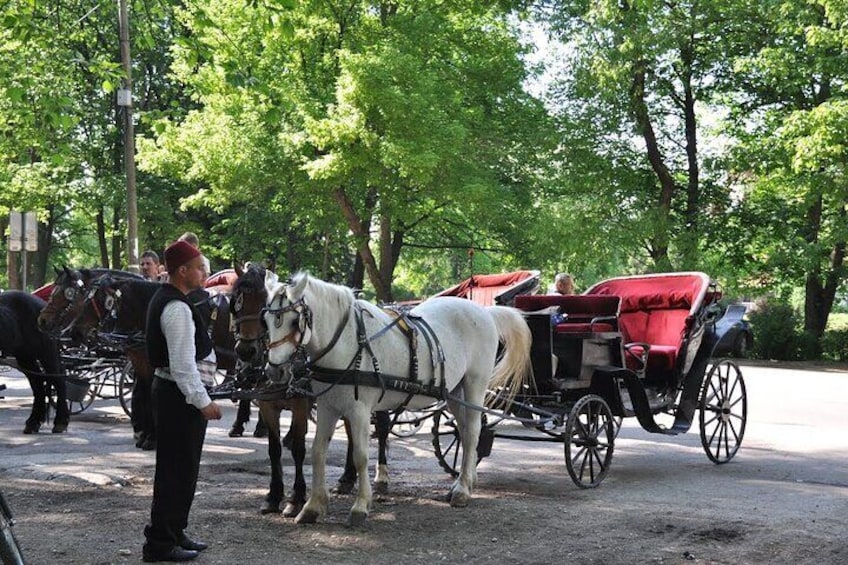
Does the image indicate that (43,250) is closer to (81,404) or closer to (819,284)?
(81,404)

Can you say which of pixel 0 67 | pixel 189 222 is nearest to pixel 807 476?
pixel 0 67

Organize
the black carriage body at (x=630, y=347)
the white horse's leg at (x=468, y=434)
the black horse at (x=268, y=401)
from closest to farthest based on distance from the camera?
the black horse at (x=268, y=401) < the white horse's leg at (x=468, y=434) < the black carriage body at (x=630, y=347)

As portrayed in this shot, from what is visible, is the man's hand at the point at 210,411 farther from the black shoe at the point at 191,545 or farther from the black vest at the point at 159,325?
the black shoe at the point at 191,545

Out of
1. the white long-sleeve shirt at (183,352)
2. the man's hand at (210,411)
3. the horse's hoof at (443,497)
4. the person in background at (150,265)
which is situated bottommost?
the horse's hoof at (443,497)

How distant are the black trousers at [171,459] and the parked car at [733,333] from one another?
6168 mm

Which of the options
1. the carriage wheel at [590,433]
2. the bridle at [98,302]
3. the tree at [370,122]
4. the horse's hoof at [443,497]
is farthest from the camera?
the tree at [370,122]

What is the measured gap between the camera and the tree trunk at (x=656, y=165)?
98.8ft

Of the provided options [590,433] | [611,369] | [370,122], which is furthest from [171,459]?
[370,122]

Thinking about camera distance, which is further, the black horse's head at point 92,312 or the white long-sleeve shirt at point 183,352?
the black horse's head at point 92,312

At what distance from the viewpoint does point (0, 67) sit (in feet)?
42.5

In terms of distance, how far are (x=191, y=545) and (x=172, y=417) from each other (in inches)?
34.6

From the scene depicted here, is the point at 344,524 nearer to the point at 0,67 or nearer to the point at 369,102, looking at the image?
the point at 0,67

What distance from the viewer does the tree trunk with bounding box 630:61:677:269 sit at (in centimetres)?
3012

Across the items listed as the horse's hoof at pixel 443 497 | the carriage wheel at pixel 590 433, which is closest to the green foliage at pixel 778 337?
the carriage wheel at pixel 590 433
